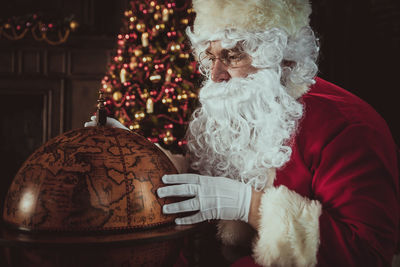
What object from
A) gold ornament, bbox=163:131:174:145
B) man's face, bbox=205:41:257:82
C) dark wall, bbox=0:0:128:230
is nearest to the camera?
man's face, bbox=205:41:257:82

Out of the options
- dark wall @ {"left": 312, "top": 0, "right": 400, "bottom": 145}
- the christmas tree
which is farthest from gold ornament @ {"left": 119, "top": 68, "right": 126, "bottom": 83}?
dark wall @ {"left": 312, "top": 0, "right": 400, "bottom": 145}

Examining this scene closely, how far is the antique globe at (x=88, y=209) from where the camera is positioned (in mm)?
1079

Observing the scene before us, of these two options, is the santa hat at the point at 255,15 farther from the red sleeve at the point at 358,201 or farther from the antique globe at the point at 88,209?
the antique globe at the point at 88,209

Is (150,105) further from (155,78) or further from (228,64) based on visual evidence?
(228,64)

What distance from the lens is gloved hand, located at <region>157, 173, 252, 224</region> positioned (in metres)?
1.31

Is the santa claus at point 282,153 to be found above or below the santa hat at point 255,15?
below

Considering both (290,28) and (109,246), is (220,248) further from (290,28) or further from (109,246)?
(290,28)

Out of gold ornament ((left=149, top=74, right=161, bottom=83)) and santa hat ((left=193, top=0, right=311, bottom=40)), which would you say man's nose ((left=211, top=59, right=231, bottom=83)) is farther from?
gold ornament ((left=149, top=74, right=161, bottom=83))

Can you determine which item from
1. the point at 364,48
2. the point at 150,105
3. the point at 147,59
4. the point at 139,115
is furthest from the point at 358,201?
the point at 147,59

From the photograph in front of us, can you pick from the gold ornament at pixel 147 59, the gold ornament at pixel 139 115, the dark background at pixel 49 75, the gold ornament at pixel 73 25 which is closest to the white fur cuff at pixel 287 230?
the gold ornament at pixel 139 115

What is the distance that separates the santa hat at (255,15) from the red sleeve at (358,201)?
607 mm

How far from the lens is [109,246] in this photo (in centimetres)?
102

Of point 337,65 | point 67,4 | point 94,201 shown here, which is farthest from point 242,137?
point 67,4

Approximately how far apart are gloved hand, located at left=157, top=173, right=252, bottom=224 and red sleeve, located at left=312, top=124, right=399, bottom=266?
12.7 inches
